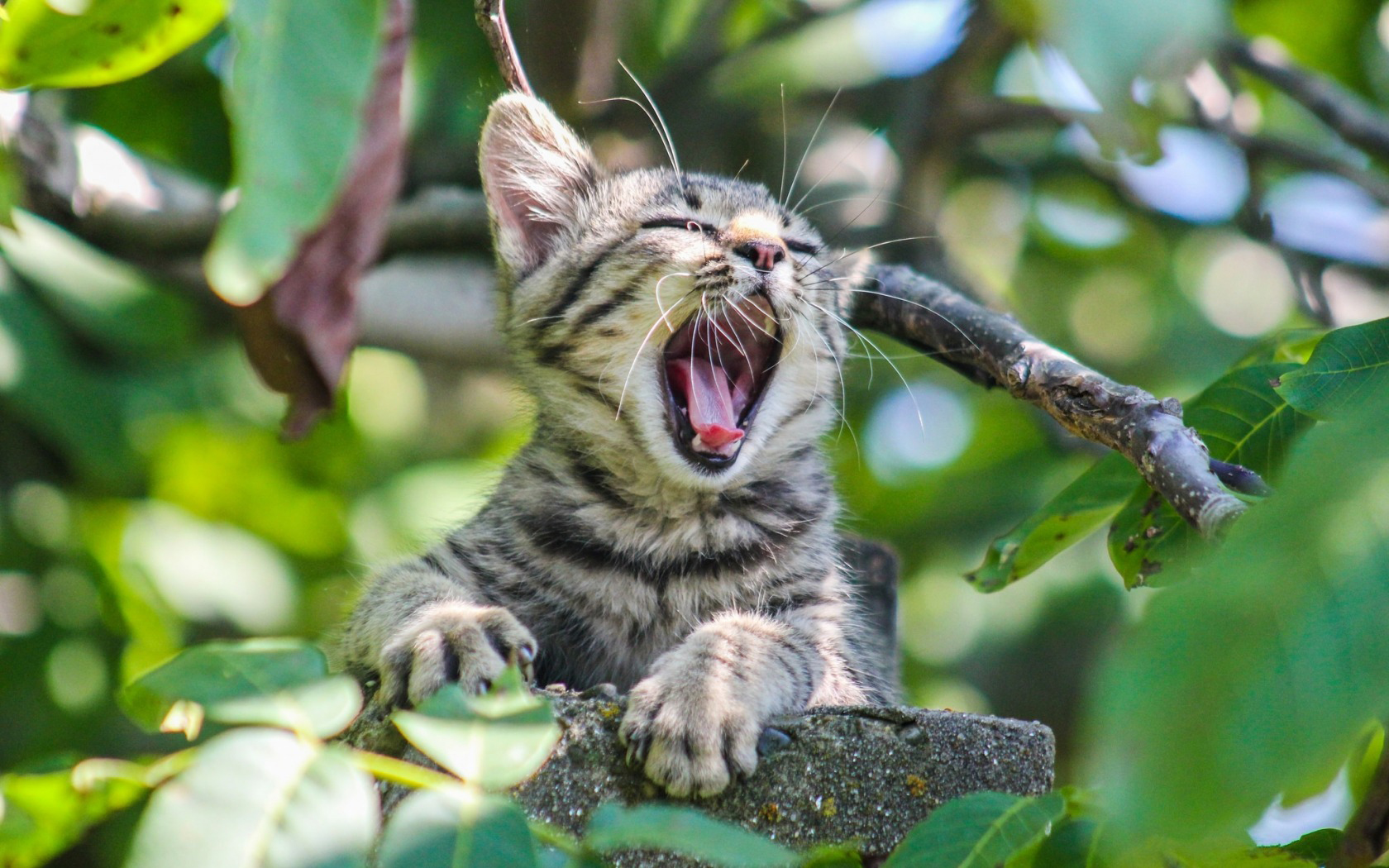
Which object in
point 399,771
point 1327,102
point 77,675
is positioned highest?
point 399,771

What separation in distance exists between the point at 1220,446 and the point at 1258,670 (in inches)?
58.0

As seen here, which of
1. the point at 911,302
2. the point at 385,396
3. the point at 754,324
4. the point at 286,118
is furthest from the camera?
the point at 385,396

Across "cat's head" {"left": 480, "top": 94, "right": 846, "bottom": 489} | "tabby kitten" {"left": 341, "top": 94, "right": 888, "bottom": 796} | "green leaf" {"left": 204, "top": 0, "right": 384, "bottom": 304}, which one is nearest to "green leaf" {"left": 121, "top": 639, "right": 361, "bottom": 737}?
"green leaf" {"left": 204, "top": 0, "right": 384, "bottom": 304}

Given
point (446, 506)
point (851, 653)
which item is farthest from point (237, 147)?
point (446, 506)

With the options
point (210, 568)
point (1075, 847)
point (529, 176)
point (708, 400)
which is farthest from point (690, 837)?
point (210, 568)

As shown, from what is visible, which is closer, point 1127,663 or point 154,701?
point 1127,663

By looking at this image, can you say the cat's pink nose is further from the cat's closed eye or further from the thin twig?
the thin twig

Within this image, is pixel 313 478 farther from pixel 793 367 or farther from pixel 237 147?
pixel 237 147

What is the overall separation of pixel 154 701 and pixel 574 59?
3.80 m

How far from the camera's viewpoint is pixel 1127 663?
97 cm

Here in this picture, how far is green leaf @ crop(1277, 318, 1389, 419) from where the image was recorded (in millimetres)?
1764

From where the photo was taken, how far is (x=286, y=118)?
3.73 feet

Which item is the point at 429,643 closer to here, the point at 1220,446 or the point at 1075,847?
the point at 1075,847

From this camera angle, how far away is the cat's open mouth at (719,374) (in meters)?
3.38
